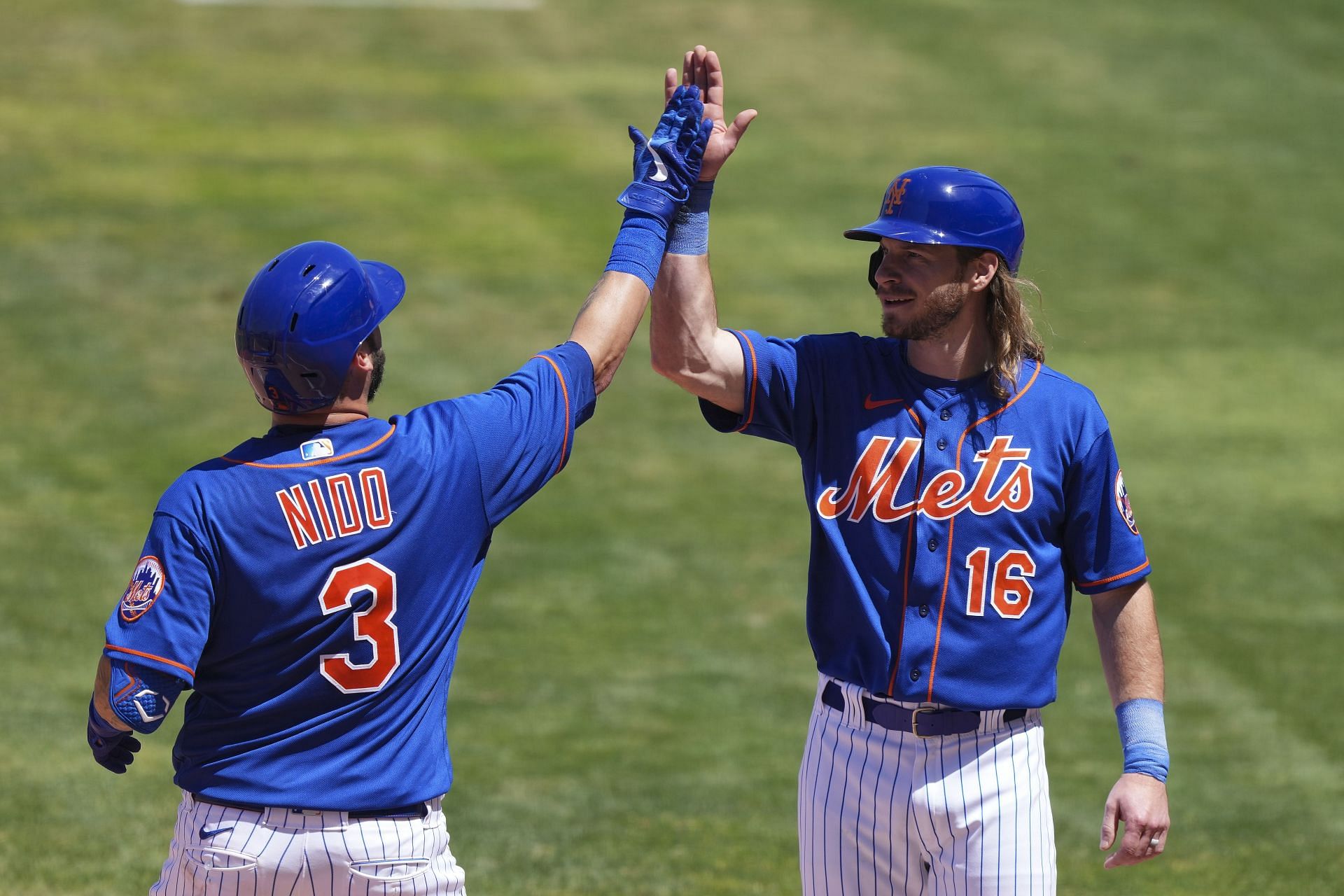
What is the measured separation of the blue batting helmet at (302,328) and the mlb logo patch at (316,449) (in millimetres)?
93

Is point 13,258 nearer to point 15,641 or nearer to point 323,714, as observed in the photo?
point 15,641

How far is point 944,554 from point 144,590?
5.90 feet

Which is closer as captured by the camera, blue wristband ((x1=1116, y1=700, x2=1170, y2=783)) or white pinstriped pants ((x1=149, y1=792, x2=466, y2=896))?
white pinstriped pants ((x1=149, y1=792, x2=466, y2=896))

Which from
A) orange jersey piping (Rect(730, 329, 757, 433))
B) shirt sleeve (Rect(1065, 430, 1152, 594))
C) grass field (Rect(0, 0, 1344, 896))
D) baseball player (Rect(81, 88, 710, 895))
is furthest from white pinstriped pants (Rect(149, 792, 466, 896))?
grass field (Rect(0, 0, 1344, 896))

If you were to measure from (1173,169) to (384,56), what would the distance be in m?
8.30

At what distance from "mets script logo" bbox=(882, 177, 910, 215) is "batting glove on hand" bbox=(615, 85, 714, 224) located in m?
0.48

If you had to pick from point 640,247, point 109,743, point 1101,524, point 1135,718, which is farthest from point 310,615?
point 1135,718

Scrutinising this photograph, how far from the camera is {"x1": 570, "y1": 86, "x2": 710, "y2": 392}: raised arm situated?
378 cm

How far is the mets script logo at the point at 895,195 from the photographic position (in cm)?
392

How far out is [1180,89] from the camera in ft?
57.5

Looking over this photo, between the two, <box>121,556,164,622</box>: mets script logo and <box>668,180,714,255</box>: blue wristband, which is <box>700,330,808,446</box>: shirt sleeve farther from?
<box>121,556,164,622</box>: mets script logo

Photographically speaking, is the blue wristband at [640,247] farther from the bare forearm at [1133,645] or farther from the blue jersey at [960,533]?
the bare forearm at [1133,645]

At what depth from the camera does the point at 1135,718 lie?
3826 mm

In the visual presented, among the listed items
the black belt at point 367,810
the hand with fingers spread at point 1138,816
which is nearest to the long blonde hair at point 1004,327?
the hand with fingers spread at point 1138,816
